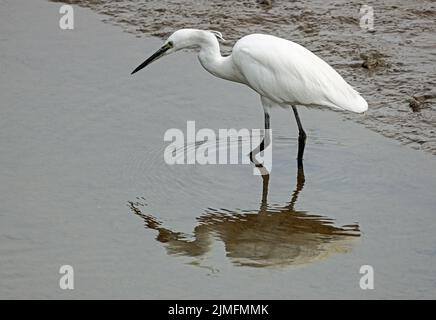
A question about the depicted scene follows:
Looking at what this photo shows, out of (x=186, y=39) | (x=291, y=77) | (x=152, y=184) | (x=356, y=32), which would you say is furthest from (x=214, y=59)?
(x=356, y=32)

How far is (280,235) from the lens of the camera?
6.72m

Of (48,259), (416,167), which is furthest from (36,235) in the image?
(416,167)

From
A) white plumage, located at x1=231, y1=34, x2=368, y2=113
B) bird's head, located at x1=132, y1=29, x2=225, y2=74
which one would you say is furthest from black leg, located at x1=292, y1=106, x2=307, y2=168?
bird's head, located at x1=132, y1=29, x2=225, y2=74

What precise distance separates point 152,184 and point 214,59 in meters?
1.24

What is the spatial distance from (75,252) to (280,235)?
4.50 feet

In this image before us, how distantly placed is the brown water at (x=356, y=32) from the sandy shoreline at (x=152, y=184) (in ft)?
1.21

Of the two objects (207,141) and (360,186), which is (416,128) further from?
(207,141)

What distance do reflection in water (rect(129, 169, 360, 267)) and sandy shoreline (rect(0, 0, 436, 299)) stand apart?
74 millimetres

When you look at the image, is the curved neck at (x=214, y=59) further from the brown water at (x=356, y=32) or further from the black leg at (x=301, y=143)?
the brown water at (x=356, y=32)

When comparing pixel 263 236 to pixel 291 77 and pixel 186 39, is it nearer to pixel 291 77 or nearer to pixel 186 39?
pixel 291 77

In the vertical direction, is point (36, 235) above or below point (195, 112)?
below

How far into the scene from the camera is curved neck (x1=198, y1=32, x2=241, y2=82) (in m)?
7.93

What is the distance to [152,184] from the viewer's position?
739cm

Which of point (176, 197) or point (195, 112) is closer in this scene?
point (176, 197)
